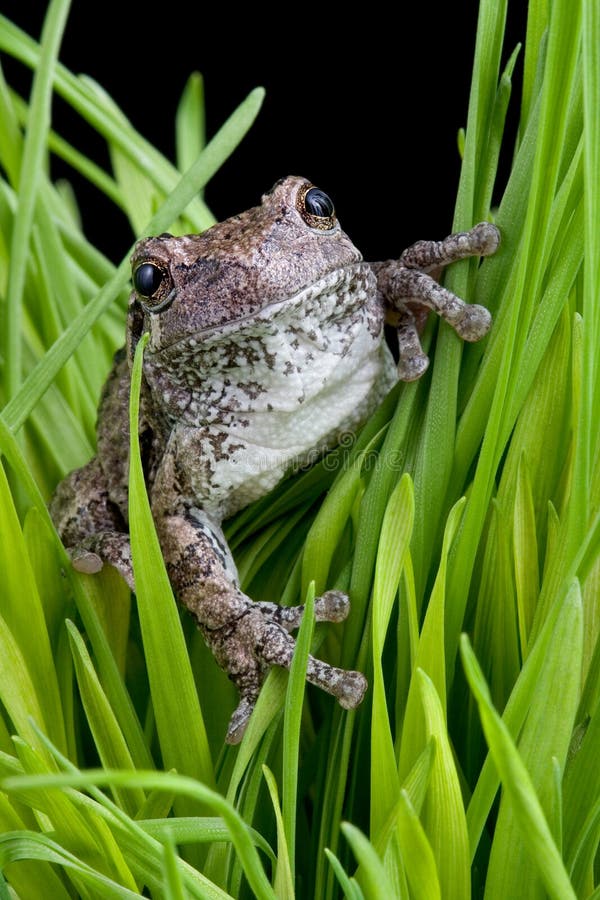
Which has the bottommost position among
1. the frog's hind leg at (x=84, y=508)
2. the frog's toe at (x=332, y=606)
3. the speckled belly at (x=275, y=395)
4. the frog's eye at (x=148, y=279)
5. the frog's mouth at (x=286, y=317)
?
the frog's toe at (x=332, y=606)

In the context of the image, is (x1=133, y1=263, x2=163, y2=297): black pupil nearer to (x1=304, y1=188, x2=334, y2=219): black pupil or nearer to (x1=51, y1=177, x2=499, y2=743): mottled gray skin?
(x1=51, y1=177, x2=499, y2=743): mottled gray skin

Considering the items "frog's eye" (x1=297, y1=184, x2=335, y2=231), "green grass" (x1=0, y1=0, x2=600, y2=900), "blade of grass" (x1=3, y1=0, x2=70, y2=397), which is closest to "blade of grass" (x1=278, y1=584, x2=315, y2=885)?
"green grass" (x1=0, y1=0, x2=600, y2=900)

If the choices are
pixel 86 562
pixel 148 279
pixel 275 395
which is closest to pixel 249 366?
pixel 275 395

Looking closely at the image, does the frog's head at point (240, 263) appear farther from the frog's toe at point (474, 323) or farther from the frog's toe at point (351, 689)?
Result: the frog's toe at point (351, 689)

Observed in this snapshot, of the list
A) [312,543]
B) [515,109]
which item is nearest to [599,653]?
[312,543]

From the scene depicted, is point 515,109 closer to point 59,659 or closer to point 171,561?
point 171,561

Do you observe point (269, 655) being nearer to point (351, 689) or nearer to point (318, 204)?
point (351, 689)

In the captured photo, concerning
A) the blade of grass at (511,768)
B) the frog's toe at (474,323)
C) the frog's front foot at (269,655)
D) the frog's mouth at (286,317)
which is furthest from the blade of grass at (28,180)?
the blade of grass at (511,768)
